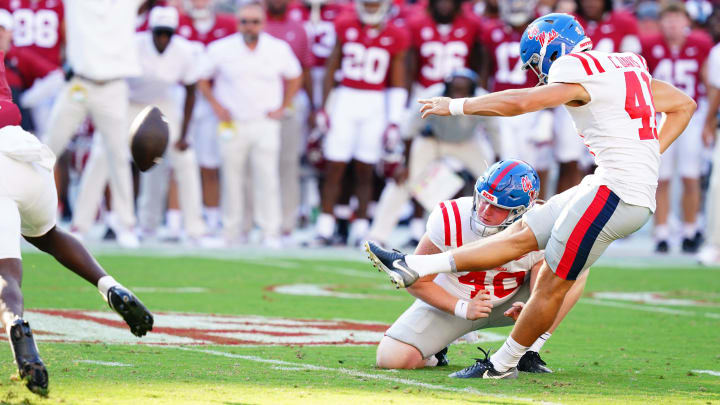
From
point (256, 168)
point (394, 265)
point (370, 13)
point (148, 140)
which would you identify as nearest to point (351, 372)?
point (394, 265)

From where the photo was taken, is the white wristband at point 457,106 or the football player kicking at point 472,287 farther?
the football player kicking at point 472,287

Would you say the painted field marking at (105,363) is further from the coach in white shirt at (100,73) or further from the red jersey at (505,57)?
the red jersey at (505,57)

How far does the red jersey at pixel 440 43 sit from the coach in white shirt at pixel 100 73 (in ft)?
8.93

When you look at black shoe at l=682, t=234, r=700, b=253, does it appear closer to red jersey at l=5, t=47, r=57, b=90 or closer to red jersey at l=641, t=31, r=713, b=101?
red jersey at l=641, t=31, r=713, b=101

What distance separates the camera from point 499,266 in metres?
5.14

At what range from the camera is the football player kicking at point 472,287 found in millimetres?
5180

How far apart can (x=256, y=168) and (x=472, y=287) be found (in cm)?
597

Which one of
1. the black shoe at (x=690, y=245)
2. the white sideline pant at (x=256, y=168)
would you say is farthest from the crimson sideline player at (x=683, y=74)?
the white sideline pant at (x=256, y=168)

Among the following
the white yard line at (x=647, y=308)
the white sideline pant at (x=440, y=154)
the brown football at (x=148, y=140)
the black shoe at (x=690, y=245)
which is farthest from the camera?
the black shoe at (x=690, y=245)

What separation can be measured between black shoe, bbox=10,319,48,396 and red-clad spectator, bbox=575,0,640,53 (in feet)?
26.8

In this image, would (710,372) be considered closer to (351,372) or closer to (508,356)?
(508,356)

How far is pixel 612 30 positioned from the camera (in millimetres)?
11477

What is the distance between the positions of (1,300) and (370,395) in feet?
4.32

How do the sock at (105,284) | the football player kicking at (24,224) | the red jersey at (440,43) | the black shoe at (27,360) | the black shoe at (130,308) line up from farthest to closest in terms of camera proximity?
1. the red jersey at (440,43)
2. the sock at (105,284)
3. the black shoe at (130,308)
4. the football player kicking at (24,224)
5. the black shoe at (27,360)
